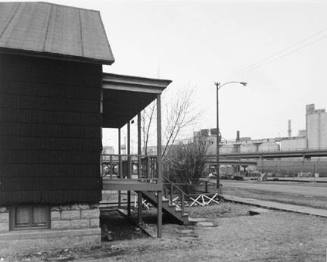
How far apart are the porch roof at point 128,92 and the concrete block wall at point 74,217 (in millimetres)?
3517

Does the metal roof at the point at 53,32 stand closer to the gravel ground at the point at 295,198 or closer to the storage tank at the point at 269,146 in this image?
the gravel ground at the point at 295,198

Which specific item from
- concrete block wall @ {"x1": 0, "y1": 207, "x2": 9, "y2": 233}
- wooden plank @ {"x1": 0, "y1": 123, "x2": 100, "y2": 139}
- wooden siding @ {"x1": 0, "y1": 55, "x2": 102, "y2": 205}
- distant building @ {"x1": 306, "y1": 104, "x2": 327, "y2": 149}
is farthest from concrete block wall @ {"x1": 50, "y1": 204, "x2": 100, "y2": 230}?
distant building @ {"x1": 306, "y1": 104, "x2": 327, "y2": 149}

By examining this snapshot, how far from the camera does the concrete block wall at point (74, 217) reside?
10.6m

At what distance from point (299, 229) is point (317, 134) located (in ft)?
399

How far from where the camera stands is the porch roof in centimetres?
1179

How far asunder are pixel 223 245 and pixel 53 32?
7807 mm

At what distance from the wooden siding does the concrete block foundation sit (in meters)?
0.36

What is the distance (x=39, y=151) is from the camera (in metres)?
10.4

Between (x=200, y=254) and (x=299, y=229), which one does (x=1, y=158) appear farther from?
(x=299, y=229)

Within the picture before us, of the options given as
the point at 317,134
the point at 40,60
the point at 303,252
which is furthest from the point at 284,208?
the point at 317,134

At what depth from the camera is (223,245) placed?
10.8 meters

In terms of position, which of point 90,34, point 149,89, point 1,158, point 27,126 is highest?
point 90,34

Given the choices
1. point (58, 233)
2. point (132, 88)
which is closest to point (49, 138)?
point (58, 233)

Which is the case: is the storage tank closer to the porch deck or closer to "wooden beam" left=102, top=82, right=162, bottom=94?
the porch deck
